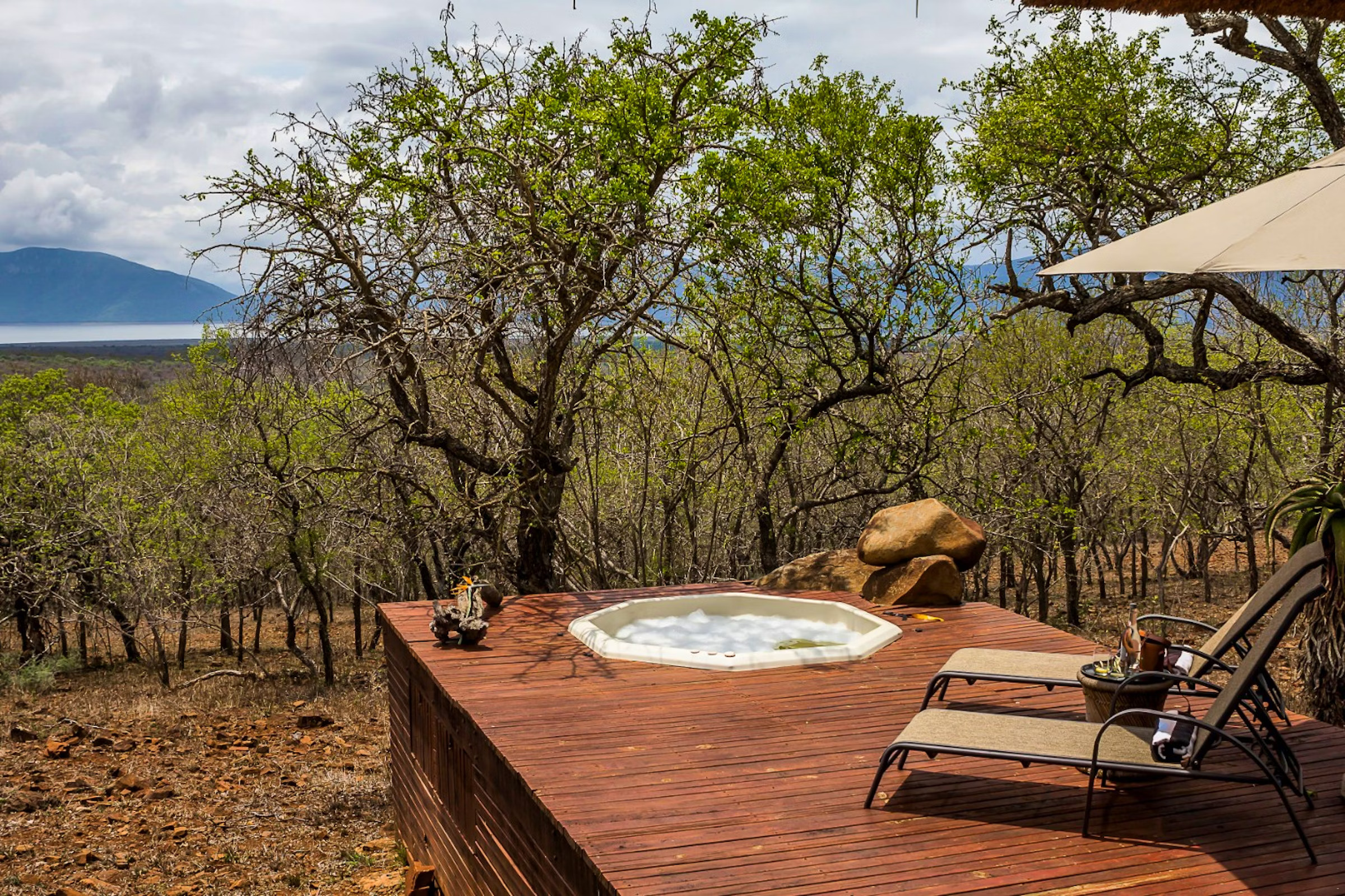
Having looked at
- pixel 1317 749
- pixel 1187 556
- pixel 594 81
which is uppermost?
pixel 594 81

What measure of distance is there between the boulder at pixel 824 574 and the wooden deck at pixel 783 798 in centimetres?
162

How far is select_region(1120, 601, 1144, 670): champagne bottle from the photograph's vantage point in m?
3.71

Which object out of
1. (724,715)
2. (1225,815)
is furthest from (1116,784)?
(724,715)

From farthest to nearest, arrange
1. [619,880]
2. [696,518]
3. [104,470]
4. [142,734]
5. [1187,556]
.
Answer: [1187,556], [104,470], [696,518], [142,734], [619,880]

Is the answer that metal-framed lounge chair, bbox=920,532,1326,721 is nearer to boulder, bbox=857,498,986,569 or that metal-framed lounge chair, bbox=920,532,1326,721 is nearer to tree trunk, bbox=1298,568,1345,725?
boulder, bbox=857,498,986,569

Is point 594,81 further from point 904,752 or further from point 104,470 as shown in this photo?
point 104,470

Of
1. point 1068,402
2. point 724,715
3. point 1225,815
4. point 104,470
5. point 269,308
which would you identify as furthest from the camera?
point 104,470

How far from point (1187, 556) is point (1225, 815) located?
2082 centimetres

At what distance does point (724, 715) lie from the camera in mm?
4434

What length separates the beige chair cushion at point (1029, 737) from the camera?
3.30 meters

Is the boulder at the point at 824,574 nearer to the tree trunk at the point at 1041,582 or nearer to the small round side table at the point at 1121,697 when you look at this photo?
the small round side table at the point at 1121,697

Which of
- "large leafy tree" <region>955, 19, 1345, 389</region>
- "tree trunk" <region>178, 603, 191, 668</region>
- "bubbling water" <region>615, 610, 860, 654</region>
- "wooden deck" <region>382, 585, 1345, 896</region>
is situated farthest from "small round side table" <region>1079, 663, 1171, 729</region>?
"tree trunk" <region>178, 603, 191, 668</region>

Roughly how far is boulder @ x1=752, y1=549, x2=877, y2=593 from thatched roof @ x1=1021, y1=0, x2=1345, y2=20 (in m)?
3.76

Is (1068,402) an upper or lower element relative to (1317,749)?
upper
